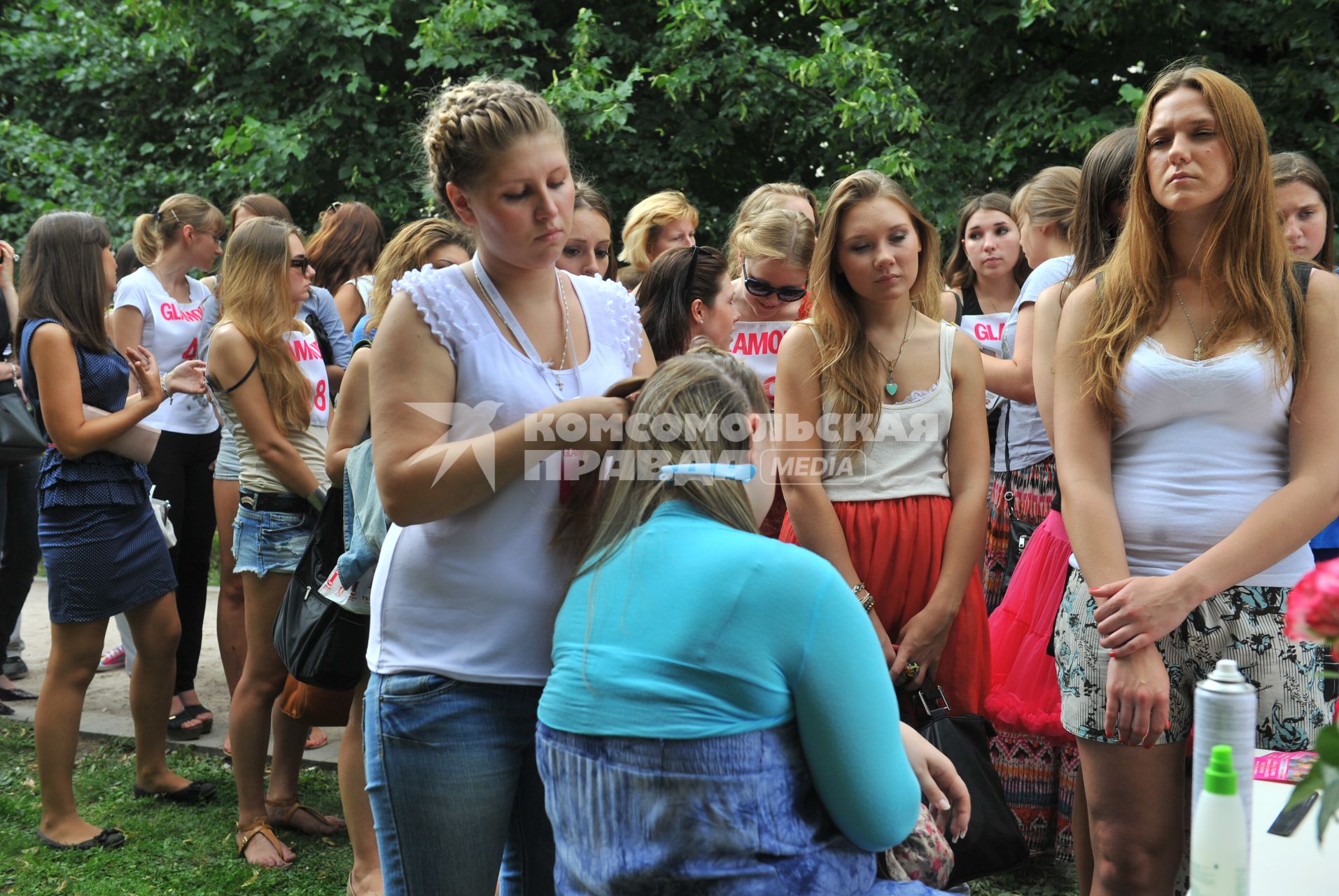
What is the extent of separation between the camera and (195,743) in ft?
15.9

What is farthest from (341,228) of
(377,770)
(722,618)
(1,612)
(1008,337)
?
(722,618)

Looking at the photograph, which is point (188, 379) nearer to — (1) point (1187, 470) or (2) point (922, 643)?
(2) point (922, 643)

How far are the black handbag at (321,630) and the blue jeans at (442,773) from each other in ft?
3.67

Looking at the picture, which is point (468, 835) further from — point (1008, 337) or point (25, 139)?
point (25, 139)

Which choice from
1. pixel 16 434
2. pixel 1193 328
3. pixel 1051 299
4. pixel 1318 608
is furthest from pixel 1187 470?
pixel 16 434

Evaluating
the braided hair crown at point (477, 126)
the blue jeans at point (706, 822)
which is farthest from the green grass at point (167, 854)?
the braided hair crown at point (477, 126)

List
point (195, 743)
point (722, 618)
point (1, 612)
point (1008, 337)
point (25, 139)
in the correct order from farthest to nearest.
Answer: point (25, 139), point (1, 612), point (195, 743), point (1008, 337), point (722, 618)

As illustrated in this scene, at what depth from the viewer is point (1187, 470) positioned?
7.50ft

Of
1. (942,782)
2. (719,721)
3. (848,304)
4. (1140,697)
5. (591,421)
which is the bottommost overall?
(942,782)

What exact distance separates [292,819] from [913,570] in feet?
7.74

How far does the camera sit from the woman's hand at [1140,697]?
2.19 metres

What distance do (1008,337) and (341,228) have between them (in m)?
2.97

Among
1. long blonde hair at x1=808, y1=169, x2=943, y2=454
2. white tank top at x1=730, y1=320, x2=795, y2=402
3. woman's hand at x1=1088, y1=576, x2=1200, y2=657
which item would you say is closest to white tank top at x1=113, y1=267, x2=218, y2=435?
white tank top at x1=730, y1=320, x2=795, y2=402

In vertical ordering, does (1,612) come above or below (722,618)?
below
